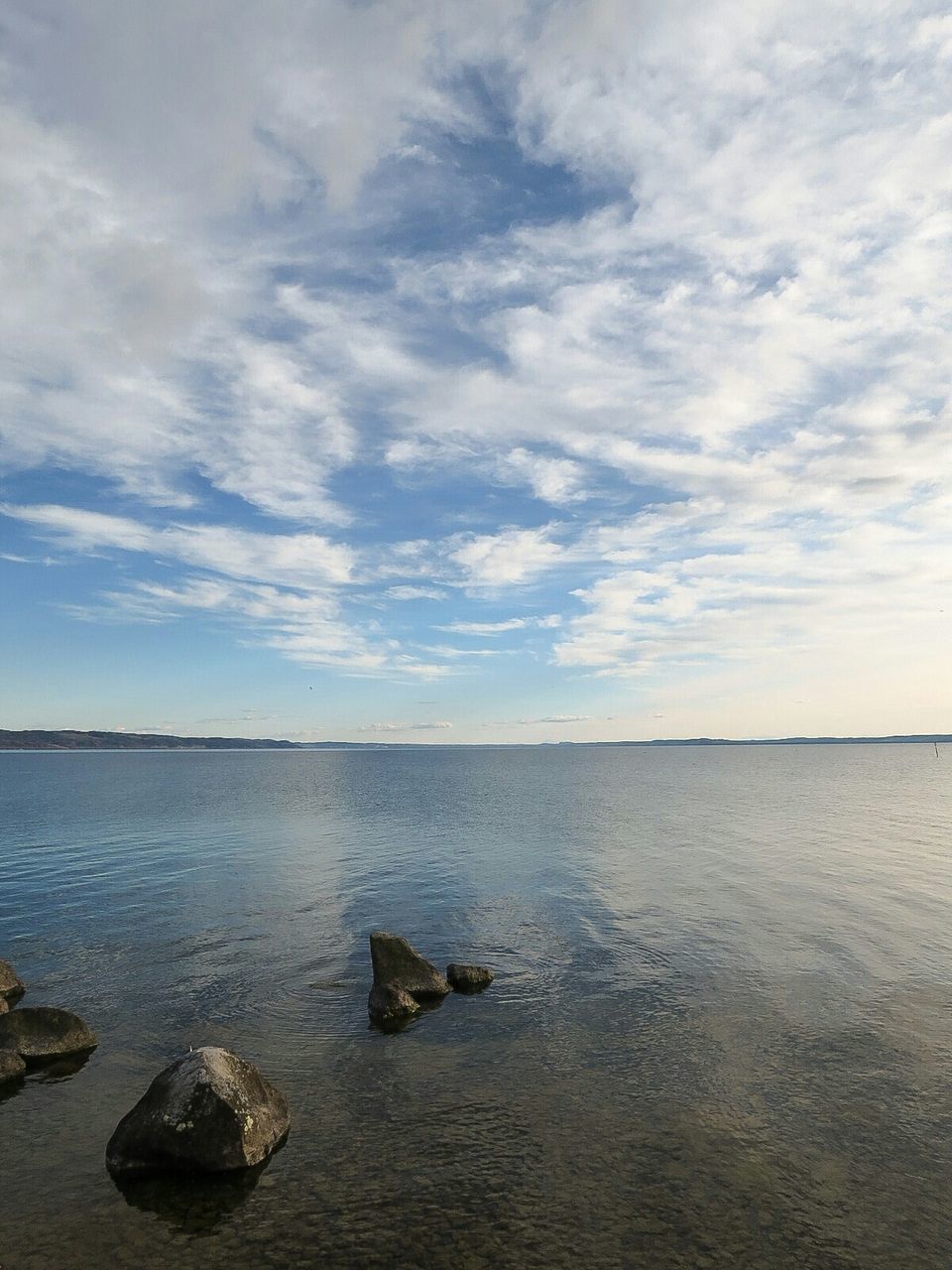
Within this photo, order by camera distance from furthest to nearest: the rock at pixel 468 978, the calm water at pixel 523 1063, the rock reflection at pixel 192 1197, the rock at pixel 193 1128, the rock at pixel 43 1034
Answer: the rock at pixel 468 978 → the rock at pixel 43 1034 → the rock at pixel 193 1128 → the rock reflection at pixel 192 1197 → the calm water at pixel 523 1063

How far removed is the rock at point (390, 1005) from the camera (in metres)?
24.1

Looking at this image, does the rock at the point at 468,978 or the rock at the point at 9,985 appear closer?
the rock at the point at 9,985

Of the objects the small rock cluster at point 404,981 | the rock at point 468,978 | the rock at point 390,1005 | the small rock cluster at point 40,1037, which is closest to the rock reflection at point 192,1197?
the small rock cluster at point 40,1037

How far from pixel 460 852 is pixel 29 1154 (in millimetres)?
43619

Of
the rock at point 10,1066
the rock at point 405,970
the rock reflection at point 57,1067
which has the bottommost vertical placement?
the rock reflection at point 57,1067

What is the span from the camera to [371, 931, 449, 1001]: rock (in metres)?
25.9

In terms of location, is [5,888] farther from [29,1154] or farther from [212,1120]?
[212,1120]

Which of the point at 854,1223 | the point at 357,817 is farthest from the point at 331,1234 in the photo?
the point at 357,817

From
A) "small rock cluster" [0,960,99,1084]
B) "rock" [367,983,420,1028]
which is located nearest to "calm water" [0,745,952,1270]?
"rock" [367,983,420,1028]

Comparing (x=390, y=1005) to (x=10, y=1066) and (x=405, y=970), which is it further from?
(x=10, y=1066)

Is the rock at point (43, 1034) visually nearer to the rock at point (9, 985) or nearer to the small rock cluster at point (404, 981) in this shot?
the rock at point (9, 985)

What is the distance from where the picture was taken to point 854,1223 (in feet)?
46.1

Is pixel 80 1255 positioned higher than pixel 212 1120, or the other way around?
pixel 212 1120

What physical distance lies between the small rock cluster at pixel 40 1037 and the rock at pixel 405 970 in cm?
912
